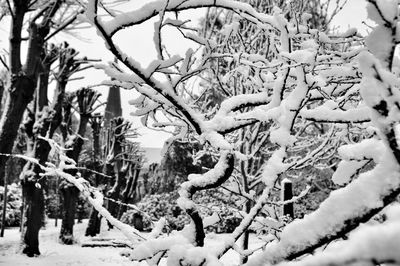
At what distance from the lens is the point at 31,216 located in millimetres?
9188

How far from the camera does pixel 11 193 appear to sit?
59.1ft

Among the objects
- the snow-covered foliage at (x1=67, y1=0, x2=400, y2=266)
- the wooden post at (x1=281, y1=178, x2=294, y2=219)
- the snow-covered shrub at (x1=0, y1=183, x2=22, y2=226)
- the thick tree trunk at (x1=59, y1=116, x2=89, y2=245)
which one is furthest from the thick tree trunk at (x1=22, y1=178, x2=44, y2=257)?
the snow-covered shrub at (x1=0, y1=183, x2=22, y2=226)

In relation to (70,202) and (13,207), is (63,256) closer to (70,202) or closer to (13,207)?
(70,202)

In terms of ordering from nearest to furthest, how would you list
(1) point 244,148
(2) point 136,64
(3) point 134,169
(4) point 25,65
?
(2) point 136,64 → (1) point 244,148 → (4) point 25,65 → (3) point 134,169

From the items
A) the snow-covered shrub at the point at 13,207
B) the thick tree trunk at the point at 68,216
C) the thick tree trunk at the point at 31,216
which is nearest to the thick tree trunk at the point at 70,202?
the thick tree trunk at the point at 68,216

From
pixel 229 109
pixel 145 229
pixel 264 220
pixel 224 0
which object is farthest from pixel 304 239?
pixel 145 229

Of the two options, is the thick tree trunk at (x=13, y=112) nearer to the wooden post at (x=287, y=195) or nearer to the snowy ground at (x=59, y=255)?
the snowy ground at (x=59, y=255)

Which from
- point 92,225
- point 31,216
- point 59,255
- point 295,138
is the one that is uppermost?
point 295,138

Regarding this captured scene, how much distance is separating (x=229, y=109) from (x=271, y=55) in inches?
135

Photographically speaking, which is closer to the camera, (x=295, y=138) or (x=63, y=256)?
(x=295, y=138)

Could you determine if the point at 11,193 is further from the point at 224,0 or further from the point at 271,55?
the point at 224,0

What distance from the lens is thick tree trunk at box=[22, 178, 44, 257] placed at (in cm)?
909

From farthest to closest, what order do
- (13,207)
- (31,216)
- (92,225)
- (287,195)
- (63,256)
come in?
(13,207) < (92,225) < (63,256) < (31,216) < (287,195)

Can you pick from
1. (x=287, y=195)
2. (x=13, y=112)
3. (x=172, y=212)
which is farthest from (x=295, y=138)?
(x=172, y=212)
